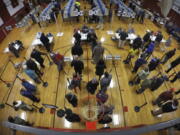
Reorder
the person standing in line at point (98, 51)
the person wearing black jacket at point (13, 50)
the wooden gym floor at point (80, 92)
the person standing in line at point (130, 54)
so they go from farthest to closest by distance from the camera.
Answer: the person wearing black jacket at point (13, 50), the person standing in line at point (130, 54), the person standing in line at point (98, 51), the wooden gym floor at point (80, 92)

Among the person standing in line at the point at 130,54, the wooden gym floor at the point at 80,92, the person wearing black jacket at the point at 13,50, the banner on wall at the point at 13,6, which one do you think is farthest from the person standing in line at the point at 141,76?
the banner on wall at the point at 13,6

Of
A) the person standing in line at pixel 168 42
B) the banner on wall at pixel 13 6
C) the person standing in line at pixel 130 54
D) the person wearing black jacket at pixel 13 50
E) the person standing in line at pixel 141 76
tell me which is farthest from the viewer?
the banner on wall at pixel 13 6

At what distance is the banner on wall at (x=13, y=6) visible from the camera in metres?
10.3

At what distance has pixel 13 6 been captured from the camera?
36.1 feet

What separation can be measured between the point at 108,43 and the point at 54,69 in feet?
15.6

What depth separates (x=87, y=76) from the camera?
6.73 metres

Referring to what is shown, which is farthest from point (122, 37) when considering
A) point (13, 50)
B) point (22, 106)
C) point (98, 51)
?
point (13, 50)

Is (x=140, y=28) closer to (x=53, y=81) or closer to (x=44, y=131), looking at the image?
(x=53, y=81)

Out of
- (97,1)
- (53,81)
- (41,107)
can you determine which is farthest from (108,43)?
(41,107)

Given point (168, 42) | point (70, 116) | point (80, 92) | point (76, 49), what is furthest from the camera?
point (168, 42)

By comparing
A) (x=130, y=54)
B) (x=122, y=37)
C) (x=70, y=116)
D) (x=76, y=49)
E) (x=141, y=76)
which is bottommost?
(x=70, y=116)

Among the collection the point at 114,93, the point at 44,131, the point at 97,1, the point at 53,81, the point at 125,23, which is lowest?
the point at 44,131

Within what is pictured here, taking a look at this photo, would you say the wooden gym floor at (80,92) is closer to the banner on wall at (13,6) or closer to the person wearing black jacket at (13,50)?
the person wearing black jacket at (13,50)

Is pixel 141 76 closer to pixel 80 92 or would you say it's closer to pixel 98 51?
pixel 98 51
